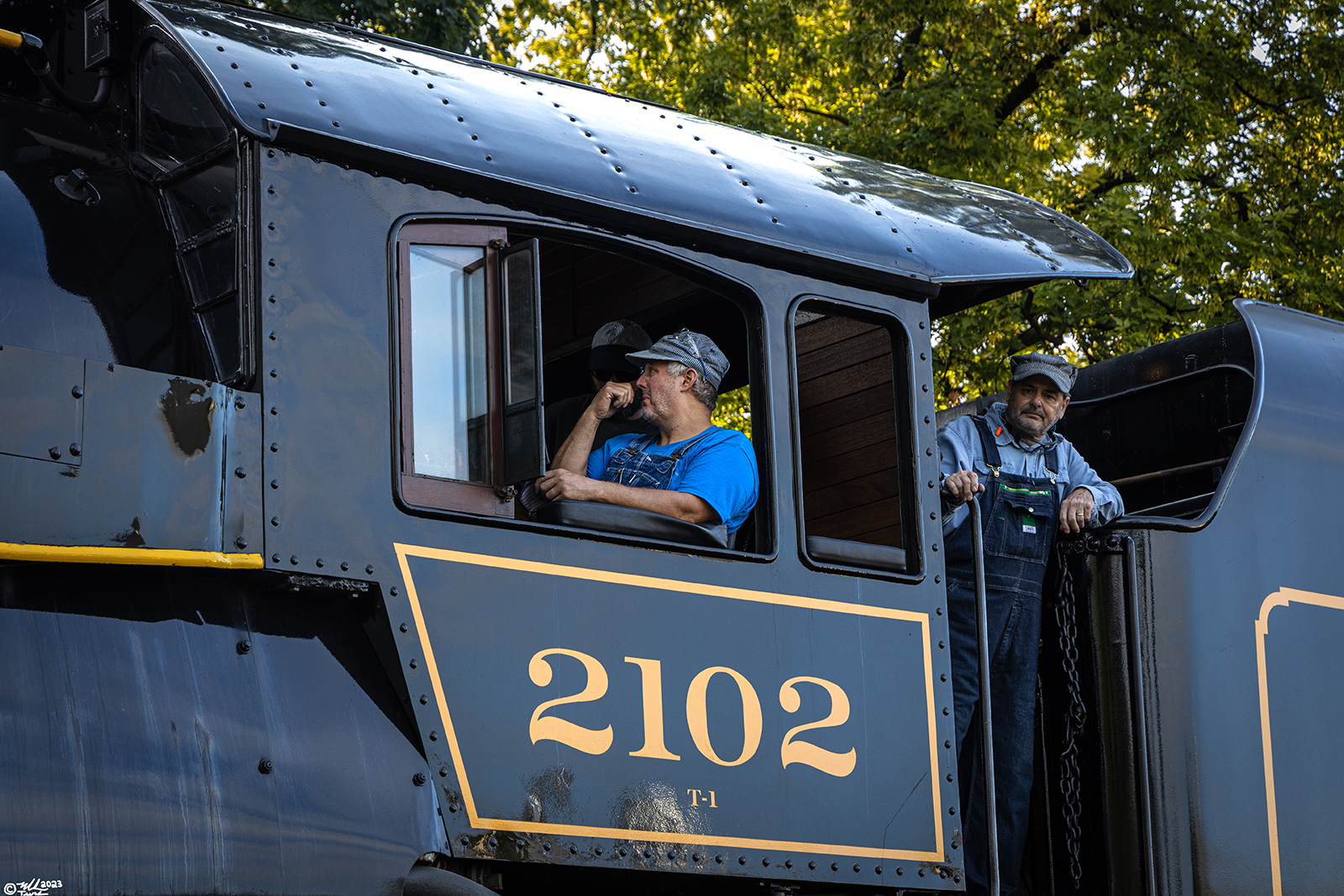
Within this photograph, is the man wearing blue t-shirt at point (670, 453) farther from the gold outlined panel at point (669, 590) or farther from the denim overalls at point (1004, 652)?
the denim overalls at point (1004, 652)

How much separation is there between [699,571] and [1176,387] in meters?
2.91

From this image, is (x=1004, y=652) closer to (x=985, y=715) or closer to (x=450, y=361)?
(x=985, y=715)

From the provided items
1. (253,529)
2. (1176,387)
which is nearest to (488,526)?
(253,529)

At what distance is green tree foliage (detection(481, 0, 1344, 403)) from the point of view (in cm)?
1030

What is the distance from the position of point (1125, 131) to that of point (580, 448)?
305 inches

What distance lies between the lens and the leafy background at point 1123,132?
33.8 ft

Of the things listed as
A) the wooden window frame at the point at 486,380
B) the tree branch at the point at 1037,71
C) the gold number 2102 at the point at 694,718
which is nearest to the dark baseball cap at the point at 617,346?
the wooden window frame at the point at 486,380

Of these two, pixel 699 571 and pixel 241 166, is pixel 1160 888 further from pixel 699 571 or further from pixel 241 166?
pixel 241 166

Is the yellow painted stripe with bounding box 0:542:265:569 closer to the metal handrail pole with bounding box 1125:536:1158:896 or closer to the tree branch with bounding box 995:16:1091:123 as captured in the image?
the metal handrail pole with bounding box 1125:536:1158:896

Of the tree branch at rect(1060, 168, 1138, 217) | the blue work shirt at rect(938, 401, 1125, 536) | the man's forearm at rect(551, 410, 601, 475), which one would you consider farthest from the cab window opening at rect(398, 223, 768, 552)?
the tree branch at rect(1060, 168, 1138, 217)

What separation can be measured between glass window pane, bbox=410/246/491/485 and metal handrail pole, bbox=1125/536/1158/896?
79.7 inches

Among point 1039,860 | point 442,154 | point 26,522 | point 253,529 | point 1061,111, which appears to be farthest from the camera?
point 1061,111

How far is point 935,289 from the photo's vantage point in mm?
3980

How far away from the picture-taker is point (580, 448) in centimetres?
371
